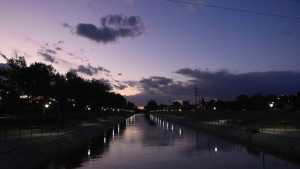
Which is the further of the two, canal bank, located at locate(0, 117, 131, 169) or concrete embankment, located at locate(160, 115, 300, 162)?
concrete embankment, located at locate(160, 115, 300, 162)

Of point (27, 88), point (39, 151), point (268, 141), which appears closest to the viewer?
point (39, 151)

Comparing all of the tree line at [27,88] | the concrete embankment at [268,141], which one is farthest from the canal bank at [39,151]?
the tree line at [27,88]

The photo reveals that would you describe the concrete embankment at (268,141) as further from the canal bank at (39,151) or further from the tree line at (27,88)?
the tree line at (27,88)

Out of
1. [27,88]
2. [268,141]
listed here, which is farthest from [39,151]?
[27,88]

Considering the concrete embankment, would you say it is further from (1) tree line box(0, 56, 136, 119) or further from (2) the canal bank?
(1) tree line box(0, 56, 136, 119)

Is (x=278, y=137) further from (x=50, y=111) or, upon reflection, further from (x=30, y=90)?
(x=50, y=111)

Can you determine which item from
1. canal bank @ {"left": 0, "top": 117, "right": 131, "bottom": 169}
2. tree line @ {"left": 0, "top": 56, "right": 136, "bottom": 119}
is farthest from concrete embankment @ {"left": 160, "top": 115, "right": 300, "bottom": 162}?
tree line @ {"left": 0, "top": 56, "right": 136, "bottom": 119}

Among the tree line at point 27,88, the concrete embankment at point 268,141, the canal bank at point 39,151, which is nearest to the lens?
the canal bank at point 39,151

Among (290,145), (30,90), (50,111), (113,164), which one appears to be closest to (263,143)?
(290,145)

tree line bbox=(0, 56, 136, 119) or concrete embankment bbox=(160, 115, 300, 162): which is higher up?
tree line bbox=(0, 56, 136, 119)

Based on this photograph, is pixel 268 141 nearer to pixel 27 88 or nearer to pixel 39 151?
pixel 39 151

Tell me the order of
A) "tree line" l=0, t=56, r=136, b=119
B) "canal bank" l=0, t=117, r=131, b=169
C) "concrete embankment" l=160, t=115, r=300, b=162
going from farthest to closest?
"tree line" l=0, t=56, r=136, b=119
"concrete embankment" l=160, t=115, r=300, b=162
"canal bank" l=0, t=117, r=131, b=169

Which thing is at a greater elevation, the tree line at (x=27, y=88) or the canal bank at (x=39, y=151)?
the tree line at (x=27, y=88)

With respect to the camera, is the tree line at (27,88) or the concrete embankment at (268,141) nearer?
the concrete embankment at (268,141)
